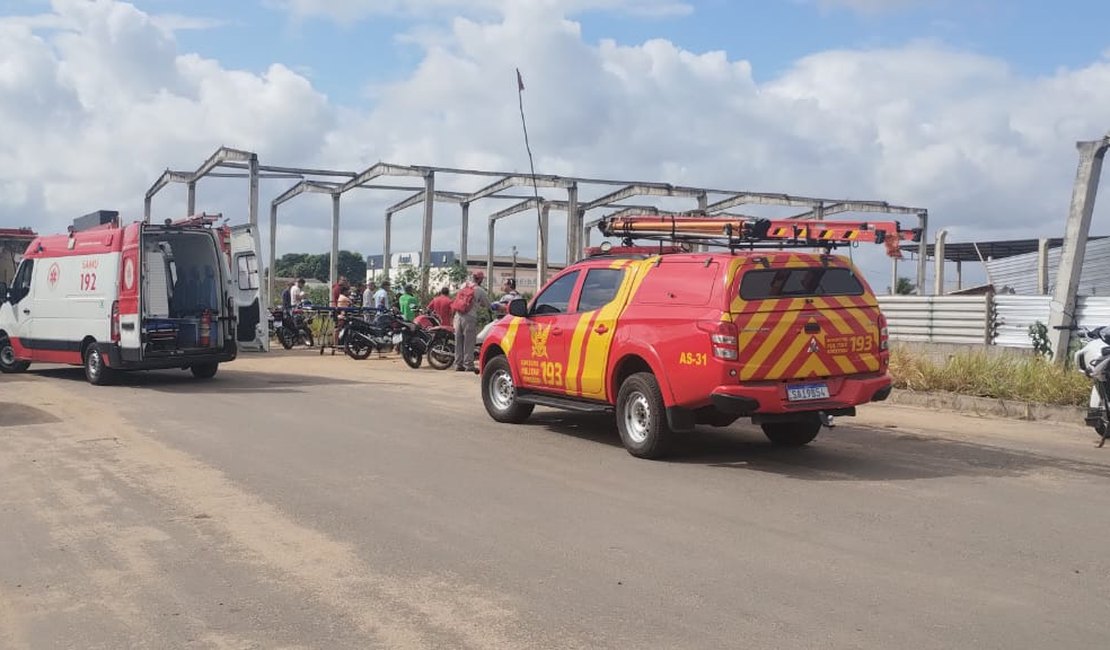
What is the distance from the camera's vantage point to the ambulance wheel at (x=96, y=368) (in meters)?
16.0

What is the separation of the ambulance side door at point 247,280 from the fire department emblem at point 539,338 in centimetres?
957

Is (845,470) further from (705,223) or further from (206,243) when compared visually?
(206,243)

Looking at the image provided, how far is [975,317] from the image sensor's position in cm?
1611

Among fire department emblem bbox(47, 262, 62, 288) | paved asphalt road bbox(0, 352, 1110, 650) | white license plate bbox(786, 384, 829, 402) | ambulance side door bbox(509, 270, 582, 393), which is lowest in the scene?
paved asphalt road bbox(0, 352, 1110, 650)

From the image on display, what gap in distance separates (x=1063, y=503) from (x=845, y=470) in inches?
71.2

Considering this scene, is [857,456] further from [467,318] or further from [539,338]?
[467,318]

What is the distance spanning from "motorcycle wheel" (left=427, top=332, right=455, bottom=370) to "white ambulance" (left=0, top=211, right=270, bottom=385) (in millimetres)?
4014

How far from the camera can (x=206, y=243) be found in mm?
16656

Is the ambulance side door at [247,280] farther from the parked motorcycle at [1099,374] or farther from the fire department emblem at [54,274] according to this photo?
the parked motorcycle at [1099,374]

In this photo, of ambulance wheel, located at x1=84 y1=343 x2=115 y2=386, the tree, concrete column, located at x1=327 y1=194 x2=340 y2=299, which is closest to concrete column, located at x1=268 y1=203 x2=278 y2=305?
concrete column, located at x1=327 y1=194 x2=340 y2=299

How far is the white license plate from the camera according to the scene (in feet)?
29.0

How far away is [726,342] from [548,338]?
2668 millimetres

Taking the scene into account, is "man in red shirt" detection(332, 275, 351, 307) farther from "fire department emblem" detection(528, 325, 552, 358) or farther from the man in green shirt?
"fire department emblem" detection(528, 325, 552, 358)

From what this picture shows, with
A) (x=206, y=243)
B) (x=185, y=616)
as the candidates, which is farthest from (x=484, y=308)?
(x=185, y=616)
